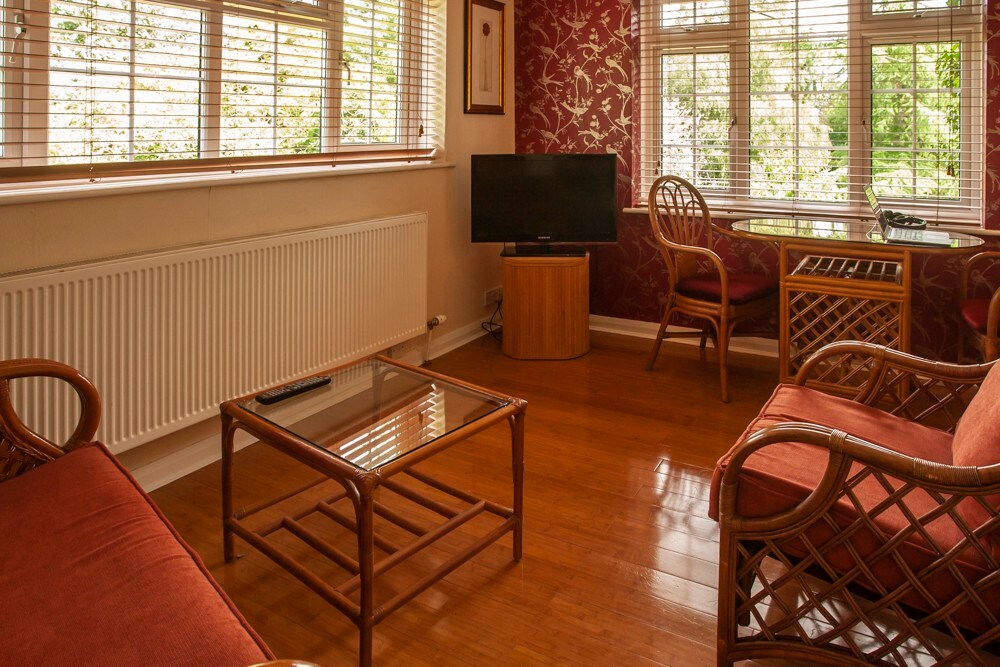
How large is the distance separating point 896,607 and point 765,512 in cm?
30

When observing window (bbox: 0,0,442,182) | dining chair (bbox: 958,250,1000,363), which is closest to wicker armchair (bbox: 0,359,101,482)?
window (bbox: 0,0,442,182)

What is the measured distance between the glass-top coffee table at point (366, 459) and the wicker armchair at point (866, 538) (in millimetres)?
666

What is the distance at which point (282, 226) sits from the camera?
10.6 feet

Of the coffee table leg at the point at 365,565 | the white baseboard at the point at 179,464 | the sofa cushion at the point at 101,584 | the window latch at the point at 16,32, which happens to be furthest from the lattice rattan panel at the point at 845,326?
the window latch at the point at 16,32

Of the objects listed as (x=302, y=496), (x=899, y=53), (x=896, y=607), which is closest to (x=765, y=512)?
(x=896, y=607)

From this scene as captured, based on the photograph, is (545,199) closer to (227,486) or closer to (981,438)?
(227,486)

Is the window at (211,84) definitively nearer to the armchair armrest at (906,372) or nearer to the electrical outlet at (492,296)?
the electrical outlet at (492,296)

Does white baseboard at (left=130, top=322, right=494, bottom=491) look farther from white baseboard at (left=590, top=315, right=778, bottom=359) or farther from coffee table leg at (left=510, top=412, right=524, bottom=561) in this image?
white baseboard at (left=590, top=315, right=778, bottom=359)

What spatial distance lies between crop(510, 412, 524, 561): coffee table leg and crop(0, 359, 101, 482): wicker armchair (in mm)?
1029

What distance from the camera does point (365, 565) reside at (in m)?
1.87

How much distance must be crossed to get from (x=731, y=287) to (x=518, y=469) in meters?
1.99

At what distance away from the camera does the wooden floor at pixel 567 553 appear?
2.00 meters

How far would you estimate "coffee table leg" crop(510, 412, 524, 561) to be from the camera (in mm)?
2277

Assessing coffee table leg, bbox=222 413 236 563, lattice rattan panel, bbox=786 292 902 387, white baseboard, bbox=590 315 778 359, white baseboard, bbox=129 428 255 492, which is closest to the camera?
coffee table leg, bbox=222 413 236 563
